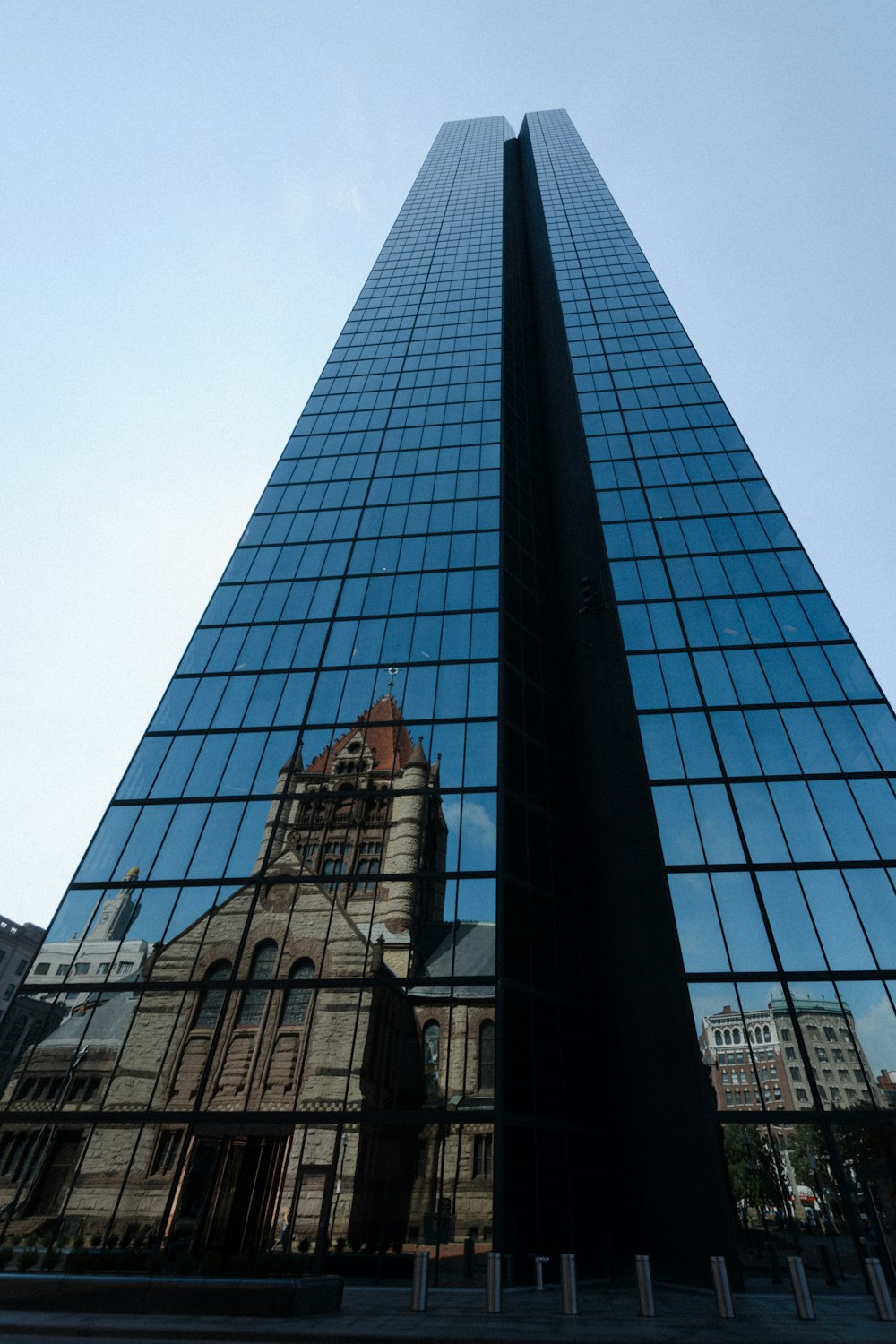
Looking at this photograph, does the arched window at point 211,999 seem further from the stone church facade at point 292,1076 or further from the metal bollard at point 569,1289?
the metal bollard at point 569,1289

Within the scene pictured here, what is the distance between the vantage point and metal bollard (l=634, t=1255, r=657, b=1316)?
13352 millimetres

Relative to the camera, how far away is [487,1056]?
68.5 ft

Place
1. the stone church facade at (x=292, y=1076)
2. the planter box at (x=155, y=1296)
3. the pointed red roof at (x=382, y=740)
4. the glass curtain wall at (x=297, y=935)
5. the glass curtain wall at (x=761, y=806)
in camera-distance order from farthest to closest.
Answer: the pointed red roof at (x=382, y=740) → the glass curtain wall at (x=761, y=806) → the glass curtain wall at (x=297, y=935) → the stone church facade at (x=292, y=1076) → the planter box at (x=155, y=1296)

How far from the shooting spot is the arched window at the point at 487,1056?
20438mm

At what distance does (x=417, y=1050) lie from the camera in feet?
68.5

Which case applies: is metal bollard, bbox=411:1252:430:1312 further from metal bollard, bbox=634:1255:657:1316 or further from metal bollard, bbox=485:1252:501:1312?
metal bollard, bbox=634:1255:657:1316

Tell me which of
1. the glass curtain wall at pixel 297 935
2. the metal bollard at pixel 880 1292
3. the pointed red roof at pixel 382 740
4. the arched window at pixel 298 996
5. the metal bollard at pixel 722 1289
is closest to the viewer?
the metal bollard at pixel 880 1292

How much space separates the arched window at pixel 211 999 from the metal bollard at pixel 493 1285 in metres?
12.2

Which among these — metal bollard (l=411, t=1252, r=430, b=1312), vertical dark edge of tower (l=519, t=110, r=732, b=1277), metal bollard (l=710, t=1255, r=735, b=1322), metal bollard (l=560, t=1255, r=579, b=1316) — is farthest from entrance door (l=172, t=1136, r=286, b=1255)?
metal bollard (l=710, t=1255, r=735, b=1322)

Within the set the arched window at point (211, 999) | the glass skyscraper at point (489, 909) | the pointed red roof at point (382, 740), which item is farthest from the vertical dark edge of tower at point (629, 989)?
the arched window at point (211, 999)

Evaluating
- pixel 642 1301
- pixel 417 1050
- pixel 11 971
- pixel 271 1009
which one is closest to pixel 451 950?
pixel 417 1050

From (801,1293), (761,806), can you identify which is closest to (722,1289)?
(801,1293)

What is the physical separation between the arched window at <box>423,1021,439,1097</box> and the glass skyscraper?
0.28 feet

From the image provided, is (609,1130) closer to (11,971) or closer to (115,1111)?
(115,1111)
